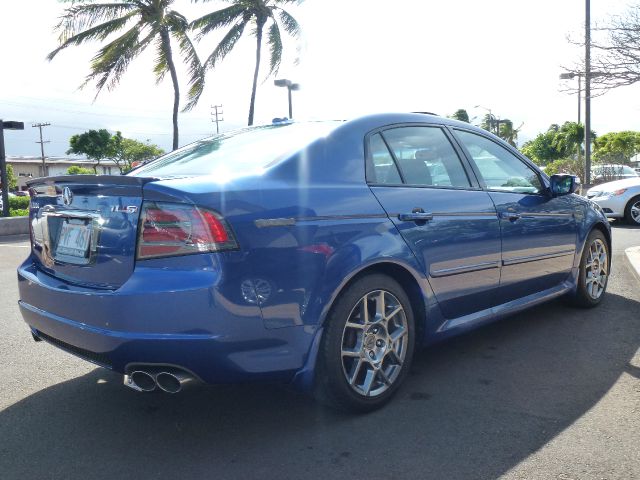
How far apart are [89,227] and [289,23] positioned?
69.6 feet

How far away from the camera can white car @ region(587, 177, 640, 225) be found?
12539mm

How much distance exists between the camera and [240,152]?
3.38m

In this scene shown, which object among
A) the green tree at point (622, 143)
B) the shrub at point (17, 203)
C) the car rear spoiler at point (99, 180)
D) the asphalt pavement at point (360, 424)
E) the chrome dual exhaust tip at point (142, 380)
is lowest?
the asphalt pavement at point (360, 424)

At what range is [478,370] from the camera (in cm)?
380

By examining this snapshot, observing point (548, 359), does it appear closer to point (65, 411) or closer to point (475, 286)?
point (475, 286)

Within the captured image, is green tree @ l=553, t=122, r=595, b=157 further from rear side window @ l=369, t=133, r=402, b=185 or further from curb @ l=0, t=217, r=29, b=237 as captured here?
rear side window @ l=369, t=133, r=402, b=185

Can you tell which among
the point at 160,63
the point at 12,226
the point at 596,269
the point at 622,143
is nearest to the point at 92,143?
the point at 160,63

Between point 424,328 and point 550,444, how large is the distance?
912mm

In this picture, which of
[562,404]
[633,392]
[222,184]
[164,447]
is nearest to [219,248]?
[222,184]

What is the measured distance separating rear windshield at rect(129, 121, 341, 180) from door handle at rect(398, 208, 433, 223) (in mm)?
596

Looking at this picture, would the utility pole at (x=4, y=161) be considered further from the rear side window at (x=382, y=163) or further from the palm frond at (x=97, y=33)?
the rear side window at (x=382, y=163)

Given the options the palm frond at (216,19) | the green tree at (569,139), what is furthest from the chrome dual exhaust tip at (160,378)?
the green tree at (569,139)

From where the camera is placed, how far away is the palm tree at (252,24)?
21859 millimetres

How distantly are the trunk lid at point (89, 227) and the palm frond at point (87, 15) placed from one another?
18566 millimetres
